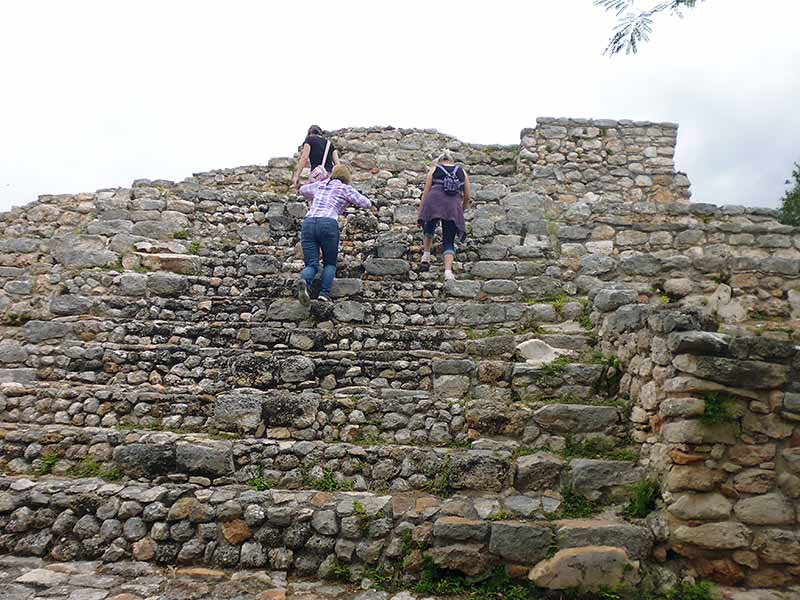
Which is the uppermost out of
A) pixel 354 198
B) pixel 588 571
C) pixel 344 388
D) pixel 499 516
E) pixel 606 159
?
pixel 606 159

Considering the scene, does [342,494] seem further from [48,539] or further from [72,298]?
[72,298]

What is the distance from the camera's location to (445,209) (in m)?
6.70

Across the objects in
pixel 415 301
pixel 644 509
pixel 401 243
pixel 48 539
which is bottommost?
pixel 48 539

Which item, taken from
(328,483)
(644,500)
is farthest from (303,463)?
(644,500)

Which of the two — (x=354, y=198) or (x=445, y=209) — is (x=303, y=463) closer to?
(x=354, y=198)

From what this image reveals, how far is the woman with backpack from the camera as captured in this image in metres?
6.66

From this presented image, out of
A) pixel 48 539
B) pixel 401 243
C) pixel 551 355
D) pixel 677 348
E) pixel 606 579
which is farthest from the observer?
pixel 401 243

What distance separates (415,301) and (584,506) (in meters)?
2.80

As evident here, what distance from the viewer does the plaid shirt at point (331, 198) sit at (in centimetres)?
608

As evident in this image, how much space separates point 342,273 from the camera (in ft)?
21.6

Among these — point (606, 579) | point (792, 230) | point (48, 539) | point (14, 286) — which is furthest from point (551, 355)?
point (14, 286)

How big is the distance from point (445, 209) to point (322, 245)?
5.18ft

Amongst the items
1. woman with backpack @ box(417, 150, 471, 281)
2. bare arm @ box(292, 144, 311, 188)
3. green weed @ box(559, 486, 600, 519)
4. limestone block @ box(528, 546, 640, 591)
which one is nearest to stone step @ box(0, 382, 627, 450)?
green weed @ box(559, 486, 600, 519)

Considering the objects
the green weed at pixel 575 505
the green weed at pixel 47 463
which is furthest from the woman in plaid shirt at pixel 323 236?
the green weed at pixel 575 505
